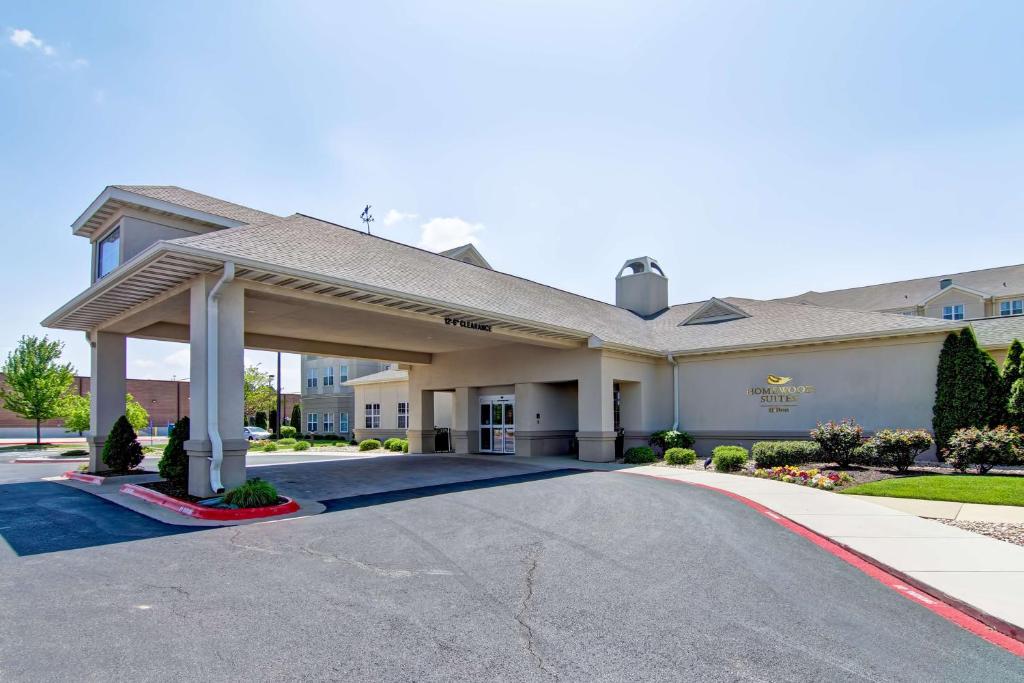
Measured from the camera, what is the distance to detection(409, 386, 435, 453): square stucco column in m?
27.0

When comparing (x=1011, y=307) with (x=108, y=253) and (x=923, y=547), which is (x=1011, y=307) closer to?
(x=923, y=547)

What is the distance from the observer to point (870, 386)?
19.8 m

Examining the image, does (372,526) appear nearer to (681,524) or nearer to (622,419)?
(681,524)

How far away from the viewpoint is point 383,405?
121 ft

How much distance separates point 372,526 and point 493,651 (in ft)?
17.2

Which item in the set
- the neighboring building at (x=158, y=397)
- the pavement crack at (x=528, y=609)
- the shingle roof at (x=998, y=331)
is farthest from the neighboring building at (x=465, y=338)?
the neighboring building at (x=158, y=397)

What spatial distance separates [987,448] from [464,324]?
547 inches

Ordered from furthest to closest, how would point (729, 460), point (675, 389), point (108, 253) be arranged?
point (675, 389) → point (729, 460) → point (108, 253)

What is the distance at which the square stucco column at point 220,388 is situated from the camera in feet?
38.4

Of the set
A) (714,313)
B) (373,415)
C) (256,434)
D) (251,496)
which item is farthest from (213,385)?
(256,434)

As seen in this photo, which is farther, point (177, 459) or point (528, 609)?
point (177, 459)

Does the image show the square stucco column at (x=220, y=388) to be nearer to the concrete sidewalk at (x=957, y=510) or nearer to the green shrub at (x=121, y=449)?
the green shrub at (x=121, y=449)

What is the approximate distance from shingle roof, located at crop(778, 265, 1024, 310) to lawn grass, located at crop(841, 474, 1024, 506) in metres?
32.3

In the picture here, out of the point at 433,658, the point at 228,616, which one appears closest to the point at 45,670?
the point at 228,616
